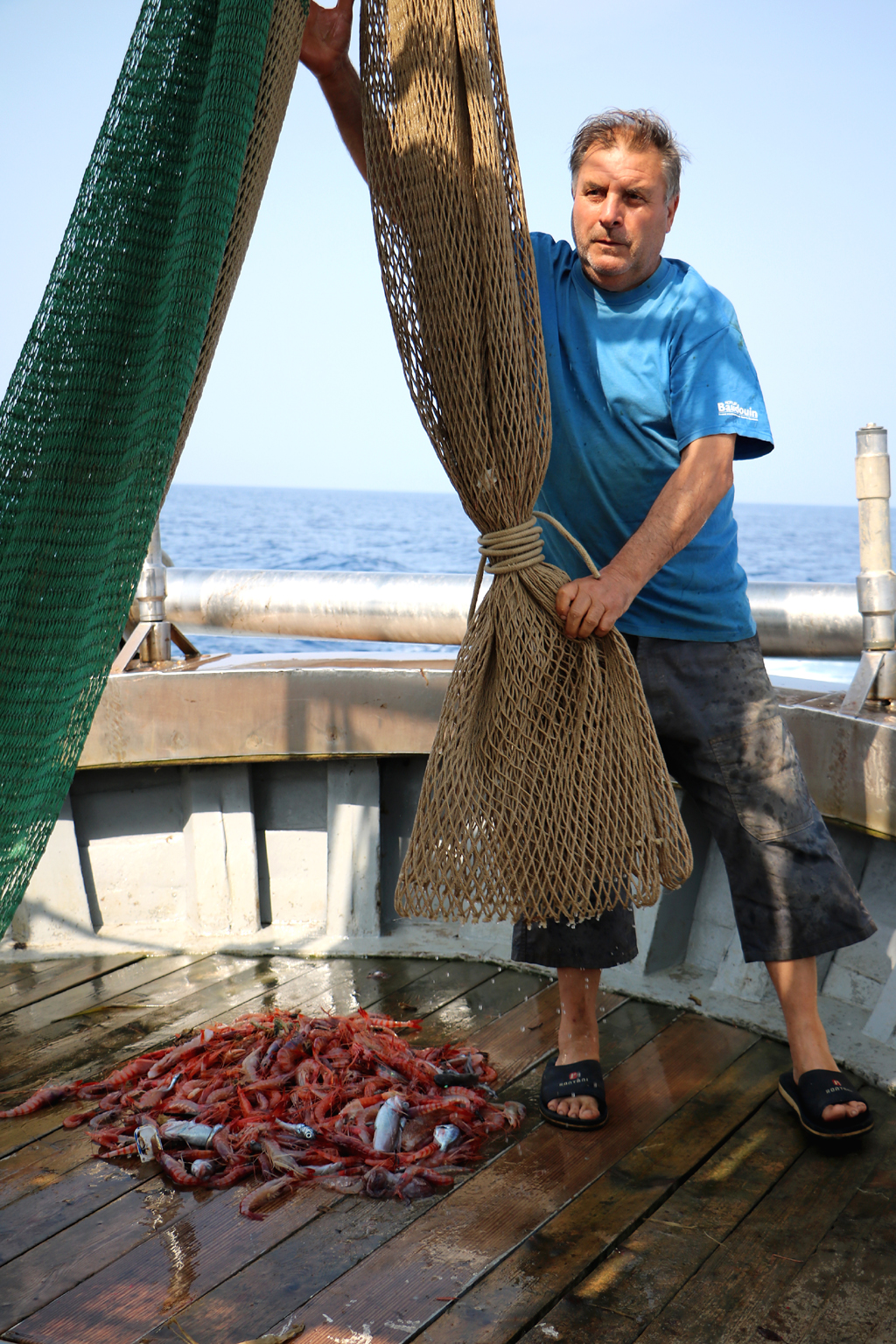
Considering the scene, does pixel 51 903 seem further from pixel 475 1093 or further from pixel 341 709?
pixel 475 1093

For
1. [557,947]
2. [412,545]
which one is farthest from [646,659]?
[412,545]

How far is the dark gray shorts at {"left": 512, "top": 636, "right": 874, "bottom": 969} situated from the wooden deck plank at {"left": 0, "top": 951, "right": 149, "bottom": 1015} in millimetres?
1465

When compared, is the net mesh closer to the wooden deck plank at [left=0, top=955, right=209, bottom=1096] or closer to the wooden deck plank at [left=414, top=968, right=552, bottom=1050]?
the wooden deck plank at [left=0, top=955, right=209, bottom=1096]

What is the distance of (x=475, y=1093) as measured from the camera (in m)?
2.43

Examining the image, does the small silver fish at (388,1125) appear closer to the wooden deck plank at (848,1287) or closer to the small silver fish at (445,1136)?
the small silver fish at (445,1136)

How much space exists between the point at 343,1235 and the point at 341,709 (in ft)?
5.23

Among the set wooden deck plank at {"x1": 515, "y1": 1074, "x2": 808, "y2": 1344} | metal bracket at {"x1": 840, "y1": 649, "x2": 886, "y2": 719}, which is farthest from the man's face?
wooden deck plank at {"x1": 515, "y1": 1074, "x2": 808, "y2": 1344}

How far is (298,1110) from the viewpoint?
2.38 meters

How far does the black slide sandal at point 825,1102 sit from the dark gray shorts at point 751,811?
24 cm

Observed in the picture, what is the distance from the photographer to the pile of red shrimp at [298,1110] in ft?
7.20

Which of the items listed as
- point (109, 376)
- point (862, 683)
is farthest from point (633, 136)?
point (862, 683)

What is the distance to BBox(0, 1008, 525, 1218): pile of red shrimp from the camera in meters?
2.19

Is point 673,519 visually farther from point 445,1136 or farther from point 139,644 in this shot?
point 139,644

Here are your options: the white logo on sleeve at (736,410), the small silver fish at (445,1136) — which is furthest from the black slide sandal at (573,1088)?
the white logo on sleeve at (736,410)
